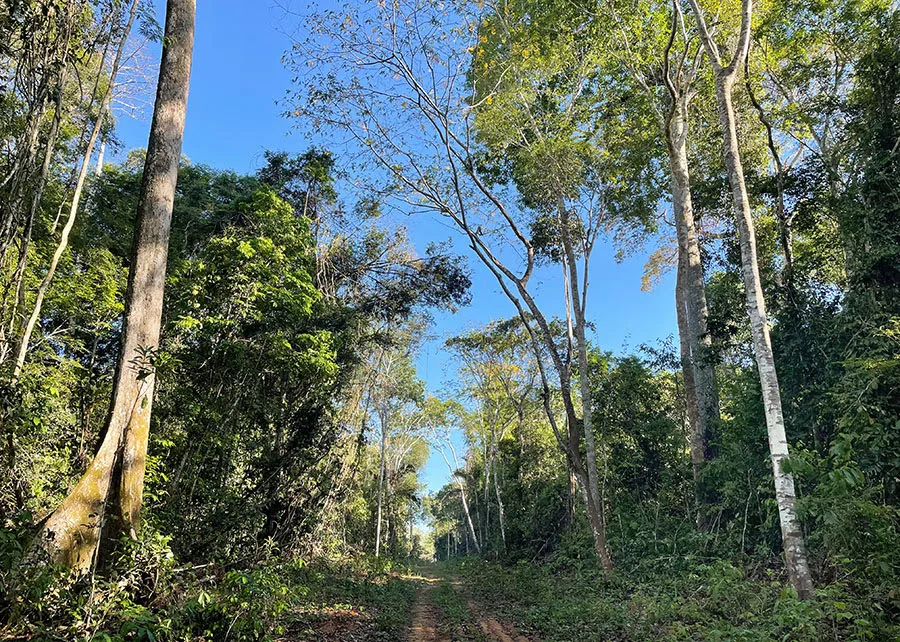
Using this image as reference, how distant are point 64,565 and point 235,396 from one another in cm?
490

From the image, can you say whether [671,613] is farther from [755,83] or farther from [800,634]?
[755,83]

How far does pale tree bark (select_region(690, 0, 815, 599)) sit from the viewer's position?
529 centimetres

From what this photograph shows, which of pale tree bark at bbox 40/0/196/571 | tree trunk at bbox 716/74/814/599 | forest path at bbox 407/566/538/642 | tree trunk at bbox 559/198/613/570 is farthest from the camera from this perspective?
tree trunk at bbox 559/198/613/570

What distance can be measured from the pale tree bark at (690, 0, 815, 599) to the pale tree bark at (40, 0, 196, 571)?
6337 millimetres

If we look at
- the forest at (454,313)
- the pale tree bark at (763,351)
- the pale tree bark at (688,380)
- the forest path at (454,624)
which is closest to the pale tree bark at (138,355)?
the forest at (454,313)

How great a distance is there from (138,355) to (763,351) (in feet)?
23.2

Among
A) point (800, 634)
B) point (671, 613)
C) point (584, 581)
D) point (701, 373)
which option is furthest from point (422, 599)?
point (800, 634)

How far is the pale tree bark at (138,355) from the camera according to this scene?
397cm

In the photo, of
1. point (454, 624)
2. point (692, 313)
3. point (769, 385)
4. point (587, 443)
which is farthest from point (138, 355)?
point (692, 313)

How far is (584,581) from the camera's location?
34.3ft

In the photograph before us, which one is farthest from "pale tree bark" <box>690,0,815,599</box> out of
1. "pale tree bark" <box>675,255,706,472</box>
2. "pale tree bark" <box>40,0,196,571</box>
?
"pale tree bark" <box>40,0,196,571</box>

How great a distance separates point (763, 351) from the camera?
587 centimetres

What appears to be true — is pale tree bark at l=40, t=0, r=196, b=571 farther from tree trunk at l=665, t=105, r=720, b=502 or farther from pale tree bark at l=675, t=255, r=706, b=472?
pale tree bark at l=675, t=255, r=706, b=472

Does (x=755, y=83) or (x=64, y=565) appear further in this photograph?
(x=755, y=83)
